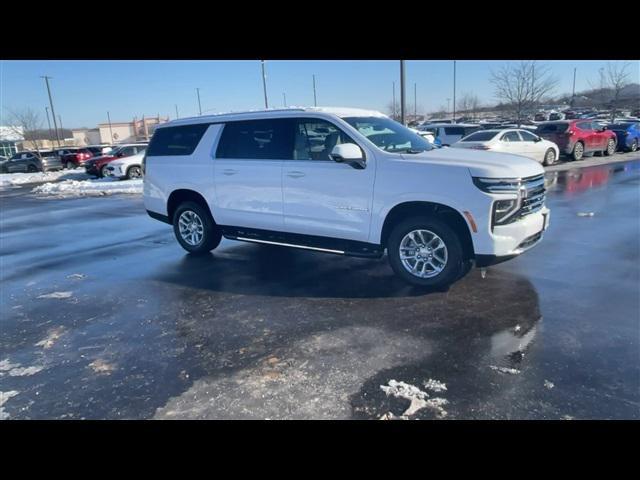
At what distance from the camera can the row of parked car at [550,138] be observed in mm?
15336

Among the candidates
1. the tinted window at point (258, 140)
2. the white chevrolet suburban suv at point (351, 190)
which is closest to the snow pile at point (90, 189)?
the white chevrolet suburban suv at point (351, 190)

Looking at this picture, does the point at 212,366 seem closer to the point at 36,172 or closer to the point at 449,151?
the point at 449,151

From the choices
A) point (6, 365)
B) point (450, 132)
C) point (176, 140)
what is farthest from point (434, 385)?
point (450, 132)

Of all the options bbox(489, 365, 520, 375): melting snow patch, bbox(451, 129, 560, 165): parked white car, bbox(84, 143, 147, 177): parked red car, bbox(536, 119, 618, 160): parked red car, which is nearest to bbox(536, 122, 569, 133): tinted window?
bbox(536, 119, 618, 160): parked red car

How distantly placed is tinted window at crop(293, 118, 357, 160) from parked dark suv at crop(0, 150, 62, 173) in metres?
33.2

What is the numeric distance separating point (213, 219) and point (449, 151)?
11.8 feet

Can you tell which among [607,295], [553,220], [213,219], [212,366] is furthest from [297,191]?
[553,220]

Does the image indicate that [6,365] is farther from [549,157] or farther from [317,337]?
[549,157]

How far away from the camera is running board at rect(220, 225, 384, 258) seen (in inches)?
215

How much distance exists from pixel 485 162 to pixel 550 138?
55.3ft

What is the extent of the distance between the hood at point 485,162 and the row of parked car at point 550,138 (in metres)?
9.72

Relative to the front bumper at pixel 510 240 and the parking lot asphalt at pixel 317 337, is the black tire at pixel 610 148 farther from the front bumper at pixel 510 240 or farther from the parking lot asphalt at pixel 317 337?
the front bumper at pixel 510 240

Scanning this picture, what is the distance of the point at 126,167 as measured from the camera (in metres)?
22.3

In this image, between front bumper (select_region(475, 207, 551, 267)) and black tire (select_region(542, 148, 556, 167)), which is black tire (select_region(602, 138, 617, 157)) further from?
front bumper (select_region(475, 207, 551, 267))
